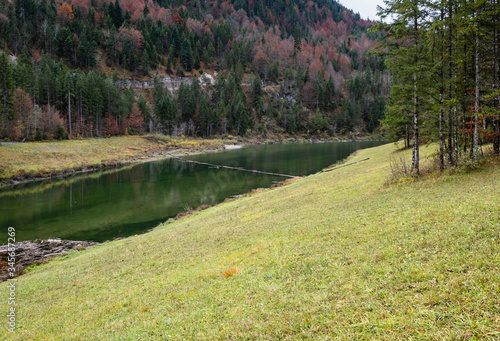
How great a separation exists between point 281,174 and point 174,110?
7853cm

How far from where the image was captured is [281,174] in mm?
44375

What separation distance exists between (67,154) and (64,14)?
130560 mm

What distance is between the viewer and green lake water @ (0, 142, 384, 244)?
23.5 meters

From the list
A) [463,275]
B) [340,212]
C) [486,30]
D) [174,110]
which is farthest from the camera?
[174,110]

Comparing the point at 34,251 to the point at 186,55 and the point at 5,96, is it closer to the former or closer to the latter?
the point at 5,96

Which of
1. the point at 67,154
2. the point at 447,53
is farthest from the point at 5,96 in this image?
the point at 447,53

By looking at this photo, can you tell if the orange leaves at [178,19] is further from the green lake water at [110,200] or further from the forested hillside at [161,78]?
the green lake water at [110,200]

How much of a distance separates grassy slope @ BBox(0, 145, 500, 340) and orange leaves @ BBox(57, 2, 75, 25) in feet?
576

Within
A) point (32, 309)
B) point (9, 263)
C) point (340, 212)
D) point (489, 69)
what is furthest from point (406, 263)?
point (9, 263)

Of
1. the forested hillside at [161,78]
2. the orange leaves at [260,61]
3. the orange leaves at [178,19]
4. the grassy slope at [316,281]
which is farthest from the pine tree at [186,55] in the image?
the grassy slope at [316,281]

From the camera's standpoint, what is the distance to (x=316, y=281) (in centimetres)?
633

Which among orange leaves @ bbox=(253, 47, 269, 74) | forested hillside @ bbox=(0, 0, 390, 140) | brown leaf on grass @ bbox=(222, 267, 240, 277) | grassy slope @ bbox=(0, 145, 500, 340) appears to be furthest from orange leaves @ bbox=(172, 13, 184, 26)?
brown leaf on grass @ bbox=(222, 267, 240, 277)

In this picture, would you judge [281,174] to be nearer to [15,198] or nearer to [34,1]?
[15,198]

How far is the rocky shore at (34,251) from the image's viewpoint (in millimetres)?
15874
